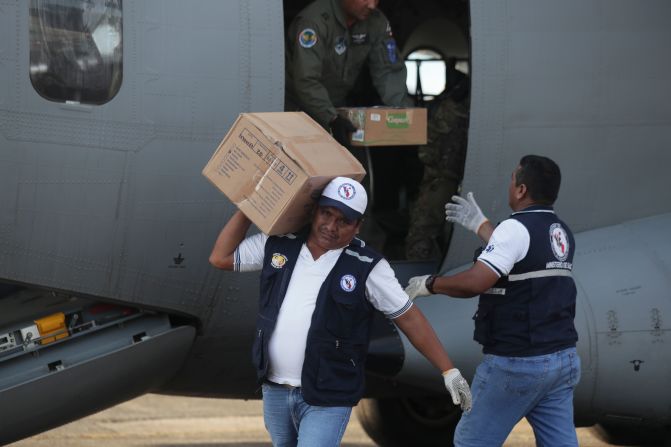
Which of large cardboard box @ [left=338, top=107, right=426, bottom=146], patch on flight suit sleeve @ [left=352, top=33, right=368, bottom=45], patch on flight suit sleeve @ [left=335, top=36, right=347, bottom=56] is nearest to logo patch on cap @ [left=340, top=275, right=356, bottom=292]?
large cardboard box @ [left=338, top=107, right=426, bottom=146]

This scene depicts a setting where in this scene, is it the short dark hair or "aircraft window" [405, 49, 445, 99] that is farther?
"aircraft window" [405, 49, 445, 99]

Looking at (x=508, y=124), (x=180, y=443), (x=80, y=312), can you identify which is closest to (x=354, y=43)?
(x=508, y=124)

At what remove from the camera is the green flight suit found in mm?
6023

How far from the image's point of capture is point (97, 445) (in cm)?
852

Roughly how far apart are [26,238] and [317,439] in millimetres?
1825

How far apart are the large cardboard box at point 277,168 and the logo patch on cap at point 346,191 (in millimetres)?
118

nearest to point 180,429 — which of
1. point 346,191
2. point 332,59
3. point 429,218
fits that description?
point 429,218

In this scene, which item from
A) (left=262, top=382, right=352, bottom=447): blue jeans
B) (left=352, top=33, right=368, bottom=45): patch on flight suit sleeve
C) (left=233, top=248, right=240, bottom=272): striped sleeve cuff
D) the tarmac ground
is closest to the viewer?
(left=262, top=382, right=352, bottom=447): blue jeans

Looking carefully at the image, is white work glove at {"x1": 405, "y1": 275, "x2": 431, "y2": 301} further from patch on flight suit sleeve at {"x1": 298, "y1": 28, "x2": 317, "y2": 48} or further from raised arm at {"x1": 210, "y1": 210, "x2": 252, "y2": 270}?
patch on flight suit sleeve at {"x1": 298, "y1": 28, "x2": 317, "y2": 48}

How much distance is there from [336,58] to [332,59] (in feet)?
0.09

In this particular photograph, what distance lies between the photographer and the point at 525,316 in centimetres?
471

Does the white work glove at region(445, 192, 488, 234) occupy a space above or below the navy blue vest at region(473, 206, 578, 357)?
above

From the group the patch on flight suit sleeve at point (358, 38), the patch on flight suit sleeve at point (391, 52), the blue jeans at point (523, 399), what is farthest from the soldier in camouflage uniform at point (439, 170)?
the blue jeans at point (523, 399)

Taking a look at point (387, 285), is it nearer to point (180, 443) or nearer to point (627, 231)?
point (627, 231)
